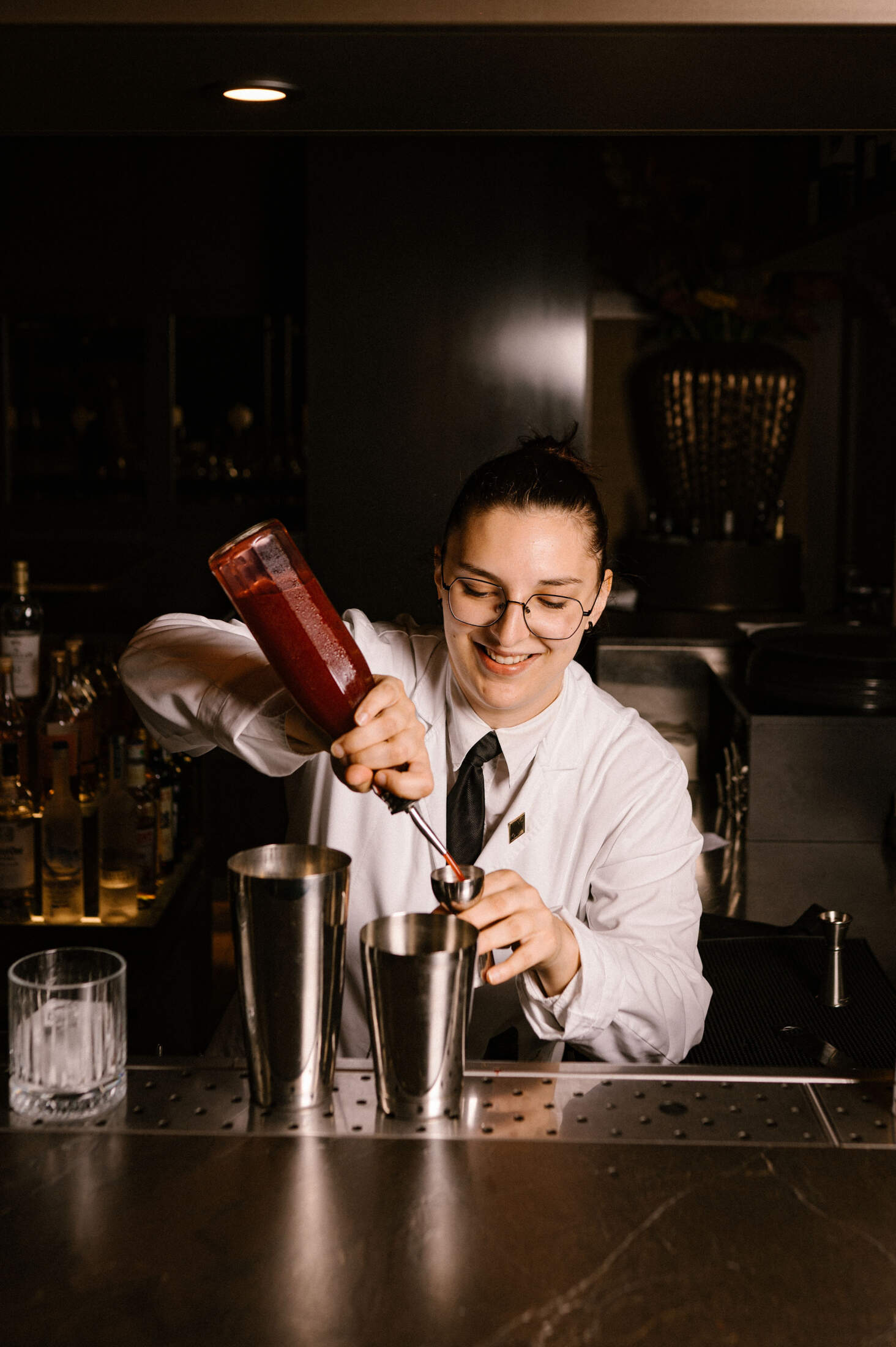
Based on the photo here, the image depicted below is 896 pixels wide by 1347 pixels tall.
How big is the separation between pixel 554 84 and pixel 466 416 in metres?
2.65

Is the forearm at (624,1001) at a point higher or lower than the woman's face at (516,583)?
lower

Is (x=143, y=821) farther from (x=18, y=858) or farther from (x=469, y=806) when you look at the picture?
(x=469, y=806)

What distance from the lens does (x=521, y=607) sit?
4.44 feet

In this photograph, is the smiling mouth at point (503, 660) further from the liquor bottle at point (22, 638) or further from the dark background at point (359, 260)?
the liquor bottle at point (22, 638)

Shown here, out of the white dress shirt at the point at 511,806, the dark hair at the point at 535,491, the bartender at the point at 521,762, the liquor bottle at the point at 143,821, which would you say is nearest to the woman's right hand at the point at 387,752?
the bartender at the point at 521,762

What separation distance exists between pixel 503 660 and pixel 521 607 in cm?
7

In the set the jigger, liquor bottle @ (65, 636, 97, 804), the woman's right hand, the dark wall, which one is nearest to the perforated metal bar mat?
the jigger

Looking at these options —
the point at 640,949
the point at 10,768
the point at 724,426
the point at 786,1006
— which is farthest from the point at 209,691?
the point at 724,426

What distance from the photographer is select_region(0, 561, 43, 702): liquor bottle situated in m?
2.66

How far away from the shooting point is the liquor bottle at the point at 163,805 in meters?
2.50

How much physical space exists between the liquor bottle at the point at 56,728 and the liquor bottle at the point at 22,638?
0.78 feet

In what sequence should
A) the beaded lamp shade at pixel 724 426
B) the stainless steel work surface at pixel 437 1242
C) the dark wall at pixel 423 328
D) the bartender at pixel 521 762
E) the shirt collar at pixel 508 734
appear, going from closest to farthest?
the stainless steel work surface at pixel 437 1242 → the bartender at pixel 521 762 → the shirt collar at pixel 508 734 → the dark wall at pixel 423 328 → the beaded lamp shade at pixel 724 426

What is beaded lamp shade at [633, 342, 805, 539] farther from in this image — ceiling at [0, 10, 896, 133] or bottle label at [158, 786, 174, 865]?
ceiling at [0, 10, 896, 133]

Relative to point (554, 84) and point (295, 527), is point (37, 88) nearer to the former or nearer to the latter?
point (554, 84)
